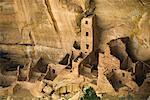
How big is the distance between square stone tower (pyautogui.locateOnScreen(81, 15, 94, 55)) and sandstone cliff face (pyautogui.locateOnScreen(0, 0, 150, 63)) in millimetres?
358

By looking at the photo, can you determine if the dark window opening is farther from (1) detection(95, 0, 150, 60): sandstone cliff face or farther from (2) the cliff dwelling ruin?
(1) detection(95, 0, 150, 60): sandstone cliff face

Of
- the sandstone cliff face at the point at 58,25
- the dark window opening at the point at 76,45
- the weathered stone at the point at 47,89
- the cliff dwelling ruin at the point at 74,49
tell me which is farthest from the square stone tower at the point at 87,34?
the weathered stone at the point at 47,89

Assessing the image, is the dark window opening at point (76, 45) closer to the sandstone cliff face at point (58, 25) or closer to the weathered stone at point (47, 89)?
the sandstone cliff face at point (58, 25)

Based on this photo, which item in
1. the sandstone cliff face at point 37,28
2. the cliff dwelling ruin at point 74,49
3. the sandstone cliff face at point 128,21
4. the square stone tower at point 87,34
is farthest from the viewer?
the sandstone cliff face at point 37,28

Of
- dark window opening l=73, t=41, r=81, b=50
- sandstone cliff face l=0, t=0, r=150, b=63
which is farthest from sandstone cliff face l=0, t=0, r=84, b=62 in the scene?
dark window opening l=73, t=41, r=81, b=50

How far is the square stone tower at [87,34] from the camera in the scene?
1883cm

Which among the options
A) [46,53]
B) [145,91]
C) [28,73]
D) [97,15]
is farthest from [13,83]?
[145,91]

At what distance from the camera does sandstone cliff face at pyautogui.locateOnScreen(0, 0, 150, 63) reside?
18.3m

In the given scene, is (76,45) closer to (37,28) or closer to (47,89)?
(37,28)

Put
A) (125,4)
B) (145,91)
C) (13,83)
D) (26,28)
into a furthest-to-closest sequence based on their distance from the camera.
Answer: (26,28), (13,83), (125,4), (145,91)

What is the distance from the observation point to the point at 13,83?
1961 centimetres

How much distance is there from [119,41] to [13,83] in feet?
13.6

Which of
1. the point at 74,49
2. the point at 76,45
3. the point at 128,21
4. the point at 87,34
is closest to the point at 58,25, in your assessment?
the point at 76,45

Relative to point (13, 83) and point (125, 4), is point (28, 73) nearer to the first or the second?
point (13, 83)
